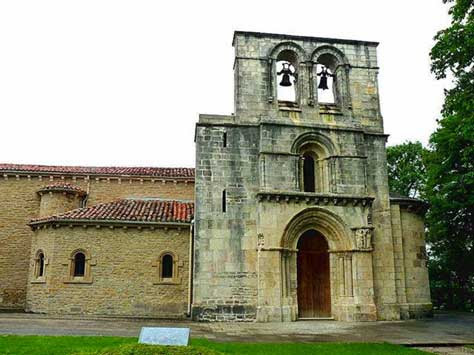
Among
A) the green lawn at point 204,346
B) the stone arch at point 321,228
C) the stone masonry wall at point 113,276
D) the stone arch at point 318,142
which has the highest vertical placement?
the stone arch at point 318,142

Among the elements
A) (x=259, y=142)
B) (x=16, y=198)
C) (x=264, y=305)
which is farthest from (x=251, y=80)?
(x=16, y=198)

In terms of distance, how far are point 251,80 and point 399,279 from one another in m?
10.5

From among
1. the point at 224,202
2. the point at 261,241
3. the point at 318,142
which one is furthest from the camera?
the point at 318,142

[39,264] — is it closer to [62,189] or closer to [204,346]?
[62,189]

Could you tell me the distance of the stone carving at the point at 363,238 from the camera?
18.5 metres

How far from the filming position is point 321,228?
19188mm

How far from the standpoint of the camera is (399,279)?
19.3 meters

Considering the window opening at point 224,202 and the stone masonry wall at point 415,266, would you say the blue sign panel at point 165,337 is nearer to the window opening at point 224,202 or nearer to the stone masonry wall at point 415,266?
the window opening at point 224,202

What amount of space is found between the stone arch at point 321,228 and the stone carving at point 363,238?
0.31m

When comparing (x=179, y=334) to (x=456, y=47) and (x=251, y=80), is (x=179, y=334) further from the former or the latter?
(x=251, y=80)

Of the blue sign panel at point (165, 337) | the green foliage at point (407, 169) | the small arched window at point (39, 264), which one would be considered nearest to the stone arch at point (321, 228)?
the small arched window at point (39, 264)

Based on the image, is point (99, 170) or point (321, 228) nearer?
point (321, 228)

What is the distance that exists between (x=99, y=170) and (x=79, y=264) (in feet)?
22.0

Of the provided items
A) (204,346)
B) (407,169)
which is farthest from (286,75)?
(407,169)
